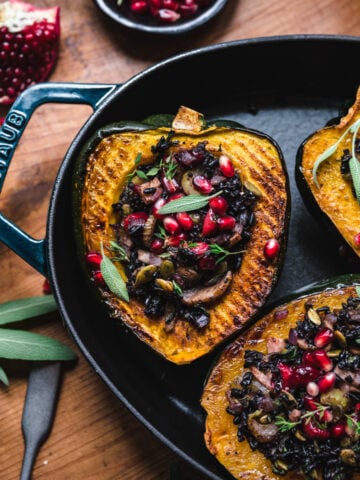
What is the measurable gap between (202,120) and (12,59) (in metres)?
0.98

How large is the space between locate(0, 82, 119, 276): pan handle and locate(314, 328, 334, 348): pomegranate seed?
106 cm

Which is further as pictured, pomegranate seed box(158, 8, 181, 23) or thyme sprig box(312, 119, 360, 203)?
pomegranate seed box(158, 8, 181, 23)

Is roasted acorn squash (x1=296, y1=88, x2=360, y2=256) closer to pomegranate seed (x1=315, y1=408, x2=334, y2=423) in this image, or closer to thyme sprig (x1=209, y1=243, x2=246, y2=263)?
thyme sprig (x1=209, y1=243, x2=246, y2=263)

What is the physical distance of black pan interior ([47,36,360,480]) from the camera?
110 inches

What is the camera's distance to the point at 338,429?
97.3 inches

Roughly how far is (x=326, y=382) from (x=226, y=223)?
644 millimetres

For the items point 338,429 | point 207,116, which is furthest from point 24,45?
point 338,429

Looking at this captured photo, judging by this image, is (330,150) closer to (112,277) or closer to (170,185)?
(170,185)

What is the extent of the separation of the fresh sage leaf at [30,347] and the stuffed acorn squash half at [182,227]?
38 centimetres

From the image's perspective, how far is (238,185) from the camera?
2.63 meters

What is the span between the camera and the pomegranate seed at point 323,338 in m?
2.51

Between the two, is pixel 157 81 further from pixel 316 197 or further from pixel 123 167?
pixel 316 197

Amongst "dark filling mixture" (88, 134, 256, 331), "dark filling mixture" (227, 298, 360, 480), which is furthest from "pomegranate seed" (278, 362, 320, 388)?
"dark filling mixture" (88, 134, 256, 331)

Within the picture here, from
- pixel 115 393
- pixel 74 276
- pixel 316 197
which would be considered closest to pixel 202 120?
pixel 316 197
